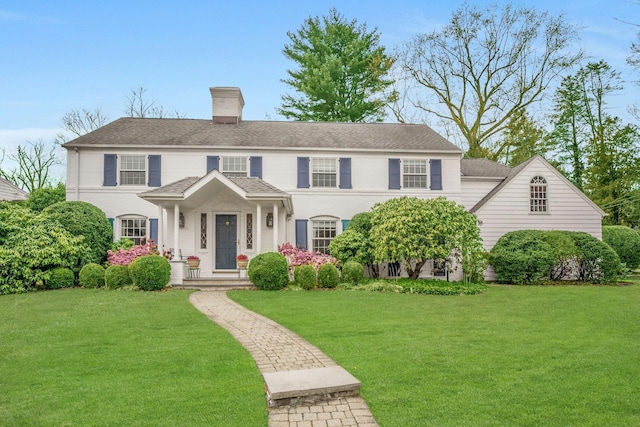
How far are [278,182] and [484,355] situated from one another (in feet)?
44.3

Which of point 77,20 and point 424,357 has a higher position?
point 77,20

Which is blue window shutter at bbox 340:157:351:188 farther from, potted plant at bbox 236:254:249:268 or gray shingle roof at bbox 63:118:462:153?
potted plant at bbox 236:254:249:268

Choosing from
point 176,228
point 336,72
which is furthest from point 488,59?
point 176,228

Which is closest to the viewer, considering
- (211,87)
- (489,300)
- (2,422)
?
(2,422)

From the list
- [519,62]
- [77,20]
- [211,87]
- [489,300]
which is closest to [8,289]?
[77,20]

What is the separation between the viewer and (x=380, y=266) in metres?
18.7

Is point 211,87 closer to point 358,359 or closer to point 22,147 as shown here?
point 358,359

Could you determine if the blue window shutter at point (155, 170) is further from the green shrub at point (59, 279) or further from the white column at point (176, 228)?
the green shrub at point (59, 279)

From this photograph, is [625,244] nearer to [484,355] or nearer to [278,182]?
[278,182]

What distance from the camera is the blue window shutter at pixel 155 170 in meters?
18.5

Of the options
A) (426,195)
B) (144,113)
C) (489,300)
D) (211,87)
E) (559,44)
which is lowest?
(489,300)

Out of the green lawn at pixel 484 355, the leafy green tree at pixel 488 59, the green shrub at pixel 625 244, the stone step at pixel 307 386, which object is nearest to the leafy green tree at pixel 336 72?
the leafy green tree at pixel 488 59

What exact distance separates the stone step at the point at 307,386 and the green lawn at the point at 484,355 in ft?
0.76

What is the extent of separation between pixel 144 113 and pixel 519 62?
85.6ft
